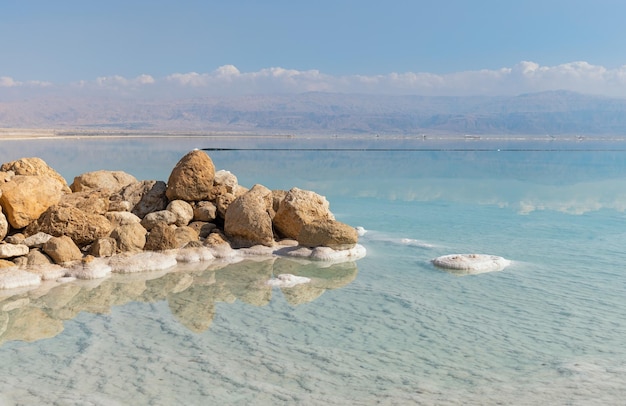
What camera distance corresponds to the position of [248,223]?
37.3 feet

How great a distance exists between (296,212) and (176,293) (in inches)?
131

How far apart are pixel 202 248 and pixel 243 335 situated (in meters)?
4.01

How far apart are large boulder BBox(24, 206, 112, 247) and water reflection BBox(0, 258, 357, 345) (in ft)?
3.67

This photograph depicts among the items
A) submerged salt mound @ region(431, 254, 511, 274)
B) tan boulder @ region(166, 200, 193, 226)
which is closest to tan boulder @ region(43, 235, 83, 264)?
tan boulder @ region(166, 200, 193, 226)

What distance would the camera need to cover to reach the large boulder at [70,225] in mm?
10258

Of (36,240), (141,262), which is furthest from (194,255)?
(36,240)

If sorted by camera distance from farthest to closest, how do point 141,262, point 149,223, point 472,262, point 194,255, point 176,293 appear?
point 149,223 < point 194,255 < point 472,262 < point 141,262 < point 176,293

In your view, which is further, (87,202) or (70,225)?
(87,202)

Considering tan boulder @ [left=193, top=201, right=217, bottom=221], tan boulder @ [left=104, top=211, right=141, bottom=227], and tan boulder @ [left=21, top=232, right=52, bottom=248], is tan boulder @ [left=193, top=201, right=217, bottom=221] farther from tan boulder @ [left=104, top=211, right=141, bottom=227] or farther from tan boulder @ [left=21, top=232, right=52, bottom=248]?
tan boulder @ [left=21, top=232, right=52, bottom=248]

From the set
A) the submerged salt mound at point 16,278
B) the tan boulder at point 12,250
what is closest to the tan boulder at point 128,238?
the tan boulder at point 12,250

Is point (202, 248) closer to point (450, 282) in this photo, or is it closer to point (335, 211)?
point (450, 282)

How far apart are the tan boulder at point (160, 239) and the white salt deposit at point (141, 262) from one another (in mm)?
255

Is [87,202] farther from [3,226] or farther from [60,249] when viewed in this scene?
[60,249]

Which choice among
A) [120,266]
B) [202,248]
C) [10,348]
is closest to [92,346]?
[10,348]
